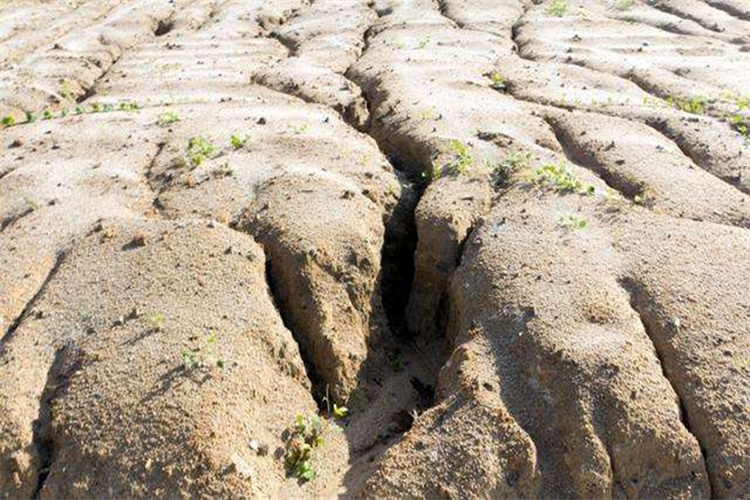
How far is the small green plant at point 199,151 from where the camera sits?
18.6 feet

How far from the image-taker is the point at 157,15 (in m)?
10.8

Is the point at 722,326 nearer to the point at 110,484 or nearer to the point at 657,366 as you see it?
the point at 657,366

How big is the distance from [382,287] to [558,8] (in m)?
6.84

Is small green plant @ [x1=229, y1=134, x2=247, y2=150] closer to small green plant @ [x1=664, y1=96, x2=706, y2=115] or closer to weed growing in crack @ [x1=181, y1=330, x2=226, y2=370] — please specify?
weed growing in crack @ [x1=181, y1=330, x2=226, y2=370]

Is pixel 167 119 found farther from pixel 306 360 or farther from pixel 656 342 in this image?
pixel 656 342

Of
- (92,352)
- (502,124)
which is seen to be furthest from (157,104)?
(92,352)

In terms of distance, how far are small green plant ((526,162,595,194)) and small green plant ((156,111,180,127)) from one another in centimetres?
319

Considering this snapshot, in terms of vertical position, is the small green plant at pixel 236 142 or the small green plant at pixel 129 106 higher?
the small green plant at pixel 236 142

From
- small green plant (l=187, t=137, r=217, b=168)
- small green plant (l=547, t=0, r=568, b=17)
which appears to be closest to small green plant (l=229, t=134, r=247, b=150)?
small green plant (l=187, t=137, r=217, b=168)

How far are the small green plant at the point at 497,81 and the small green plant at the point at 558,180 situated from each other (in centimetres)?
210

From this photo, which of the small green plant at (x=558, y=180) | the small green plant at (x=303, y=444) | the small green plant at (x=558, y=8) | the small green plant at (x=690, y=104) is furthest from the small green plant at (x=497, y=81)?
the small green plant at (x=303, y=444)

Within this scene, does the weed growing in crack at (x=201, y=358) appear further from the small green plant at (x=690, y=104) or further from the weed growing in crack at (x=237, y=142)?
the small green plant at (x=690, y=104)

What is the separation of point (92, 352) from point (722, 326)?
136 inches

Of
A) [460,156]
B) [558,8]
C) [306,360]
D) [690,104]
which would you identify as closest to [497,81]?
[690,104]
